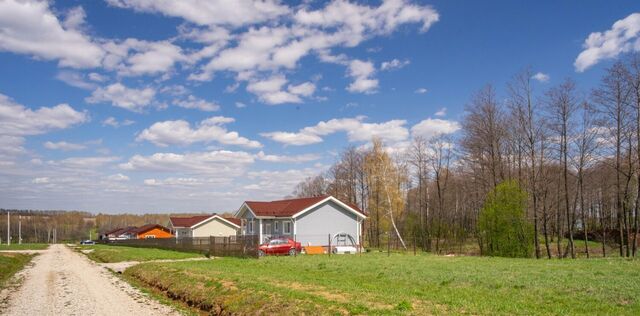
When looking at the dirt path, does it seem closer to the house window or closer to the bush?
the house window

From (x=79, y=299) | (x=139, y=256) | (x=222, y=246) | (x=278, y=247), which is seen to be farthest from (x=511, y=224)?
(x=79, y=299)

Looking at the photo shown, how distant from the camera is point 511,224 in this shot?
35.1 metres

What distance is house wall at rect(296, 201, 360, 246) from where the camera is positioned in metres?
43.4

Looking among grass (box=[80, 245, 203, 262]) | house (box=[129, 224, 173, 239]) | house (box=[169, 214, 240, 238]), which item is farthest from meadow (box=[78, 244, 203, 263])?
house (box=[129, 224, 173, 239])

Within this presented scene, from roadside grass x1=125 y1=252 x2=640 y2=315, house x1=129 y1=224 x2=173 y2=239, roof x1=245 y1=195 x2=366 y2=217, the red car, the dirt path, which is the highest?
roof x1=245 y1=195 x2=366 y2=217

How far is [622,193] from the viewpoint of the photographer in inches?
1388

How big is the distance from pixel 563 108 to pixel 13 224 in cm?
16813

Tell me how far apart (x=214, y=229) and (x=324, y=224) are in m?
29.1

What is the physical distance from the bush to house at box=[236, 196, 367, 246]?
13.4 metres

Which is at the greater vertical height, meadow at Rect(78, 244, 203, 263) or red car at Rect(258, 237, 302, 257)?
red car at Rect(258, 237, 302, 257)

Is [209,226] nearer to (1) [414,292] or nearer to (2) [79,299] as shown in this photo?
(2) [79,299]

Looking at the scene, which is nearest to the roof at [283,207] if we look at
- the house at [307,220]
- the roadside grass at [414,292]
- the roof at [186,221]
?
the house at [307,220]

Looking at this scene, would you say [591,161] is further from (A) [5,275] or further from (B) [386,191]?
(A) [5,275]

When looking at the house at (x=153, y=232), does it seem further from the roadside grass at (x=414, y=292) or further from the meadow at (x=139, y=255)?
the roadside grass at (x=414, y=292)
